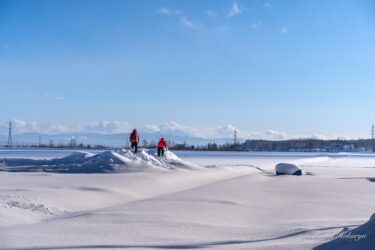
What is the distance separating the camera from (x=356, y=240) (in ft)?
21.0

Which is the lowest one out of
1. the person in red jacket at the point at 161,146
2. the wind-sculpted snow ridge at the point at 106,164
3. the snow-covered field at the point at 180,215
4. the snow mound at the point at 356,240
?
the snow-covered field at the point at 180,215

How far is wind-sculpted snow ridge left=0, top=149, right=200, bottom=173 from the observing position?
69.9 ft


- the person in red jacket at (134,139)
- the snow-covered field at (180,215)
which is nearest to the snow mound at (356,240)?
the snow-covered field at (180,215)

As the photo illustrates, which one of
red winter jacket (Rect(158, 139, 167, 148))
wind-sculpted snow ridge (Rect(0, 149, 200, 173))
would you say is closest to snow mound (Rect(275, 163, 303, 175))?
wind-sculpted snow ridge (Rect(0, 149, 200, 173))

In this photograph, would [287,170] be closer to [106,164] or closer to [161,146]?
[161,146]

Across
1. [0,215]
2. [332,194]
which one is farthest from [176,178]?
[0,215]

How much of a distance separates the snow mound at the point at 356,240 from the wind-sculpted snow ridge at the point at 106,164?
15013mm

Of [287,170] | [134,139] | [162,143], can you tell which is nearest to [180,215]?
[287,170]

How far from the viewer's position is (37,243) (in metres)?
7.19

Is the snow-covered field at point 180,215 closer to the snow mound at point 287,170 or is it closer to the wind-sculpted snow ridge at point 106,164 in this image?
the wind-sculpted snow ridge at point 106,164

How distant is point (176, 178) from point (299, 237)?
39.9 ft

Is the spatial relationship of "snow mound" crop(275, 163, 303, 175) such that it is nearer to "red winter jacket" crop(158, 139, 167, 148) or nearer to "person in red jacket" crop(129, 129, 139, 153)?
"red winter jacket" crop(158, 139, 167, 148)

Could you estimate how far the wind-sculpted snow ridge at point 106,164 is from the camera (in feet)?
69.9

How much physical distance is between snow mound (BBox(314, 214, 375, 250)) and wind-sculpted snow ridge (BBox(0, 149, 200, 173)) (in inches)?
591
